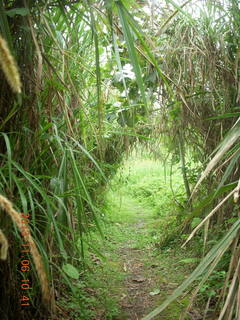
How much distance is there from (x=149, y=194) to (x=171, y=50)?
4.15m

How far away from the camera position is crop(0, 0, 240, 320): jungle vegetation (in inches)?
32.5

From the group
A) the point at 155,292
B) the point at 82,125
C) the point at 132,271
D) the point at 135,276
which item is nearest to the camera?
the point at 82,125

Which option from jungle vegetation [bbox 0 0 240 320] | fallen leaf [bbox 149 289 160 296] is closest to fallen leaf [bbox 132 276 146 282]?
fallen leaf [bbox 149 289 160 296]

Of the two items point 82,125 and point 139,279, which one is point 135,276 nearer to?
point 139,279

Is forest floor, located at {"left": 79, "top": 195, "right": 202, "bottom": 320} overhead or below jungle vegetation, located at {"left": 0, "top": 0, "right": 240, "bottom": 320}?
below

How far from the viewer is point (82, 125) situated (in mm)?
1596

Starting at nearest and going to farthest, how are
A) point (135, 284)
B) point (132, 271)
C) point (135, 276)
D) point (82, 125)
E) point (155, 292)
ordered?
point (82, 125) < point (155, 292) < point (135, 284) < point (135, 276) < point (132, 271)

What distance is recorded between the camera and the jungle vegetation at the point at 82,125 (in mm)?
827

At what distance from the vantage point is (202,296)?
1.60m

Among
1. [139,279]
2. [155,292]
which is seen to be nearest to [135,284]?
[139,279]

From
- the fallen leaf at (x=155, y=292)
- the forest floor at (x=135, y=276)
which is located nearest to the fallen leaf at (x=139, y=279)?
the forest floor at (x=135, y=276)

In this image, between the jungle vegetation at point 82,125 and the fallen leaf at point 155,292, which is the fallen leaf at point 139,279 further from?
the jungle vegetation at point 82,125

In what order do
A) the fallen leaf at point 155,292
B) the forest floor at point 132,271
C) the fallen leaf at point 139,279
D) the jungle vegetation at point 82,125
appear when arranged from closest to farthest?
the jungle vegetation at point 82,125
the forest floor at point 132,271
the fallen leaf at point 155,292
the fallen leaf at point 139,279

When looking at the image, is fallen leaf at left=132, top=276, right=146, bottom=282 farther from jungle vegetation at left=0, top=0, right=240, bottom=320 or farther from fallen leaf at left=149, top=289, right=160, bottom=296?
jungle vegetation at left=0, top=0, right=240, bottom=320
